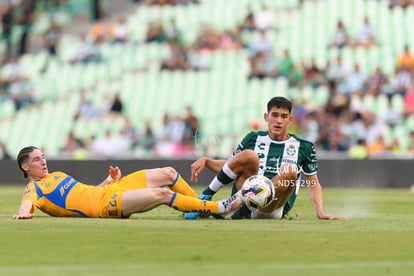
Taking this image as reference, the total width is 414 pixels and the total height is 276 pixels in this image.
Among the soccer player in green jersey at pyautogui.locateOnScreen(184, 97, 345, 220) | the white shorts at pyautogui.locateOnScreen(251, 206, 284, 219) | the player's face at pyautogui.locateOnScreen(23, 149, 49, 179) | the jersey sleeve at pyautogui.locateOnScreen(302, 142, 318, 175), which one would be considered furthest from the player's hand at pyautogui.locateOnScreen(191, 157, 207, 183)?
the player's face at pyautogui.locateOnScreen(23, 149, 49, 179)

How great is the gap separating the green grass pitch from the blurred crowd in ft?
39.8

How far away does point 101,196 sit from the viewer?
43.6 feet

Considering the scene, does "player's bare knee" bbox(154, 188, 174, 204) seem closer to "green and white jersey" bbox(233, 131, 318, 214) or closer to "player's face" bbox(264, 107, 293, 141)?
"green and white jersey" bbox(233, 131, 318, 214)

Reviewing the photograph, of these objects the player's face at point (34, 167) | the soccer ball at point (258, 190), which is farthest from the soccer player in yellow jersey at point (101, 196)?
the soccer ball at point (258, 190)

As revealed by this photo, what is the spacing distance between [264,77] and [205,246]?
1937 cm

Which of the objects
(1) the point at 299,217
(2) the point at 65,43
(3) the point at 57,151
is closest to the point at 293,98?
(3) the point at 57,151

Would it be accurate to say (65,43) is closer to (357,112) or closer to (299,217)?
(357,112)

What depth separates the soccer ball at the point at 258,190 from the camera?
12.9 metres

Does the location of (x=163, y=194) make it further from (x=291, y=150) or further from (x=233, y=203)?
(x=291, y=150)

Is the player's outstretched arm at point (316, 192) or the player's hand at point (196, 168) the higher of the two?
the player's hand at point (196, 168)

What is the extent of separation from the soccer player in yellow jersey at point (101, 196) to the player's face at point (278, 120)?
912 mm

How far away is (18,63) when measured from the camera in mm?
34125

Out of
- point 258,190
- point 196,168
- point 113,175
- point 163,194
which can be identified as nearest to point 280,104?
point 258,190

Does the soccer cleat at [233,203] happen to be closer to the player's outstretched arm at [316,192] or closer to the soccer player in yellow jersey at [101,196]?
the soccer player in yellow jersey at [101,196]
